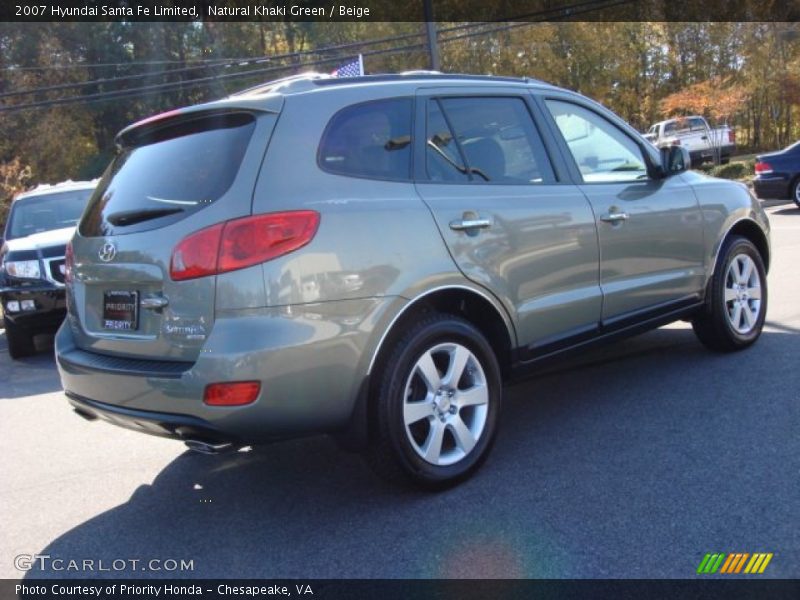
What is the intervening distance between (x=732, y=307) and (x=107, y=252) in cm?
419

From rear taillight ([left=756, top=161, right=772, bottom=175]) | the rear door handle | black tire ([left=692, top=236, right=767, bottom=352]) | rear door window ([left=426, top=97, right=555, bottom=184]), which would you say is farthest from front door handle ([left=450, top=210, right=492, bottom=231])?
rear taillight ([left=756, top=161, right=772, bottom=175])

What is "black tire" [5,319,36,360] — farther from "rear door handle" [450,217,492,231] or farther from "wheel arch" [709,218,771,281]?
"wheel arch" [709,218,771,281]

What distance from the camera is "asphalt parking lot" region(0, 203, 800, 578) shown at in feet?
9.93

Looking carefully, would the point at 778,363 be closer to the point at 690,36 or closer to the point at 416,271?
the point at 416,271

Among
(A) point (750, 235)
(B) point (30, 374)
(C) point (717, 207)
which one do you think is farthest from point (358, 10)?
(C) point (717, 207)

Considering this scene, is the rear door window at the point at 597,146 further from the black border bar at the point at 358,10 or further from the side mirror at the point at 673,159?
the black border bar at the point at 358,10

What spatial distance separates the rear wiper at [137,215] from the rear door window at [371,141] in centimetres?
71

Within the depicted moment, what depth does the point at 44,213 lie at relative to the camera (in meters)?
9.26

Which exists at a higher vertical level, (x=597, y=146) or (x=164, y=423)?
(x=597, y=146)

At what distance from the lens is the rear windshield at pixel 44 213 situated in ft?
29.7

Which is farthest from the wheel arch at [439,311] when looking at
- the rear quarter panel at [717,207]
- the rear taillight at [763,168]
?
the rear taillight at [763,168]

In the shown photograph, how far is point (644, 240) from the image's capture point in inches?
182

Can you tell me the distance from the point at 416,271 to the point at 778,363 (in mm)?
3054
